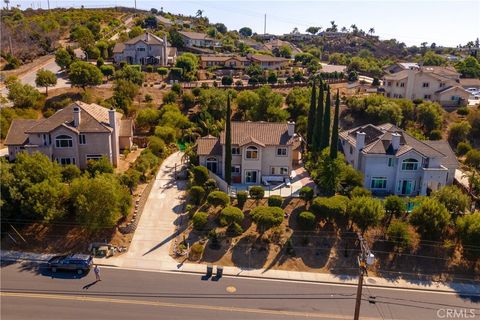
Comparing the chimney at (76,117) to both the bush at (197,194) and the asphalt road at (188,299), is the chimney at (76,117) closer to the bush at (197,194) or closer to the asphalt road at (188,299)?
the bush at (197,194)

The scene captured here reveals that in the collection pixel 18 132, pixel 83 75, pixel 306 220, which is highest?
pixel 83 75

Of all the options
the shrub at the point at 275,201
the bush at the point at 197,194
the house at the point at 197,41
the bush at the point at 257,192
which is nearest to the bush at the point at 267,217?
the shrub at the point at 275,201

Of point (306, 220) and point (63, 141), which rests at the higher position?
point (63, 141)

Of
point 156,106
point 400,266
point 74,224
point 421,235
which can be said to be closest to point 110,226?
point 74,224

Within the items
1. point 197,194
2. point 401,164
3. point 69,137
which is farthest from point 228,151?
point 401,164

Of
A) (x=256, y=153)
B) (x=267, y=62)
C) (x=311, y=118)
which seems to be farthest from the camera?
(x=267, y=62)

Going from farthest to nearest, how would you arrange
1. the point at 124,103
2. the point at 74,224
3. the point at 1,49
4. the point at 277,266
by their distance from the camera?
the point at 1,49 → the point at 124,103 → the point at 74,224 → the point at 277,266

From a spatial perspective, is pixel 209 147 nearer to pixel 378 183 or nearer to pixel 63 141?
pixel 63 141

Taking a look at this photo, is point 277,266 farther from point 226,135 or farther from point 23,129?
point 23,129
